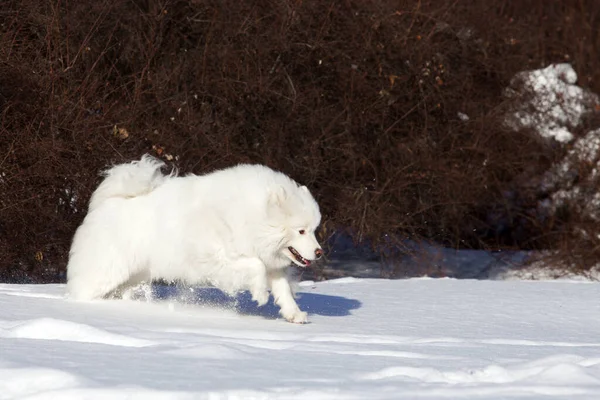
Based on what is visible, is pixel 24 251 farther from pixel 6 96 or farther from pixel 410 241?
pixel 410 241

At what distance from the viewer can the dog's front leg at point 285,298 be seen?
7195 mm

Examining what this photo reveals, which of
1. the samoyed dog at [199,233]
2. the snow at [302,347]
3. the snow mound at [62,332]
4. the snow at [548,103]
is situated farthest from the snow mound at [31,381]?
the snow at [548,103]

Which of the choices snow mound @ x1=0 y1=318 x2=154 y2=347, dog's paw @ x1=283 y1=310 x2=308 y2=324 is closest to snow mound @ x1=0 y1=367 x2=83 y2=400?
snow mound @ x1=0 y1=318 x2=154 y2=347

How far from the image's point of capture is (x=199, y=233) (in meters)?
7.33

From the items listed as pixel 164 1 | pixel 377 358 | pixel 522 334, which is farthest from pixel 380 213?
pixel 377 358

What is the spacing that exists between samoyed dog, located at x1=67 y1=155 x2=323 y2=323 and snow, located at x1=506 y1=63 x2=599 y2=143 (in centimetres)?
808

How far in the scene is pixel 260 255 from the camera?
723 cm

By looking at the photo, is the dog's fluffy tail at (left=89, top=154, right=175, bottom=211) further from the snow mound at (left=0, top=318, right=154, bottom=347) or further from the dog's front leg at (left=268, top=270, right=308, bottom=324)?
the snow mound at (left=0, top=318, right=154, bottom=347)

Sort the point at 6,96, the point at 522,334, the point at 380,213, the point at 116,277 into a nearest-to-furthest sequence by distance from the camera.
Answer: the point at 522,334 → the point at 116,277 → the point at 6,96 → the point at 380,213

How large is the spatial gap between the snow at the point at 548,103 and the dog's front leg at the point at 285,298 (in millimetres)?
8145

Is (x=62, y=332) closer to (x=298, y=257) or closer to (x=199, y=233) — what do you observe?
(x=199, y=233)

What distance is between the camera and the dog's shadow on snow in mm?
8090

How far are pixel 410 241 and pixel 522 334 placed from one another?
666 cm

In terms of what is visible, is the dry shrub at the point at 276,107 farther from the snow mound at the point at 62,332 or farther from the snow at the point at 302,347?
the snow mound at the point at 62,332
